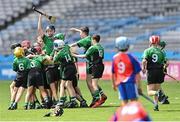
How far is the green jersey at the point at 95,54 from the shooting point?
70.9 ft

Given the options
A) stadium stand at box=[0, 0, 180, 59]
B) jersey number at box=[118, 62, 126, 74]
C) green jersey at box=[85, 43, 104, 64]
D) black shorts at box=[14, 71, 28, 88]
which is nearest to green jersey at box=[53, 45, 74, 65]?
green jersey at box=[85, 43, 104, 64]

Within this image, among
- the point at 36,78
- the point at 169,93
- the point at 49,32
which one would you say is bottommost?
the point at 169,93

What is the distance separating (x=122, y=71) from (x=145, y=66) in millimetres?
7062

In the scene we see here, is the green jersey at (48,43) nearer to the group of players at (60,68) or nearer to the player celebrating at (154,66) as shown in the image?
the group of players at (60,68)

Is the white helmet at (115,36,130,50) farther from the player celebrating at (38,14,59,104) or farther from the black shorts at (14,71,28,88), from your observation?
the black shorts at (14,71,28,88)

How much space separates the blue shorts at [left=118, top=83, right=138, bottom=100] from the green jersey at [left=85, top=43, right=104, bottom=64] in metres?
7.83

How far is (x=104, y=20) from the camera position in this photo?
4884 cm

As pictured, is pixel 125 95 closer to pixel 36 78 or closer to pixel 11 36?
pixel 36 78

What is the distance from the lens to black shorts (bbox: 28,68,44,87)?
2176 centimetres

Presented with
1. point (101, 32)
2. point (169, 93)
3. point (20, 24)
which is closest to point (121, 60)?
point (169, 93)

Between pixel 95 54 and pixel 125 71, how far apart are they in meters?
7.96

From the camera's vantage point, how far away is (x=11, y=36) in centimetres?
4944

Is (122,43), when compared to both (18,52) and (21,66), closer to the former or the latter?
(18,52)

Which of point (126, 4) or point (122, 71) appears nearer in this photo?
point (122, 71)
